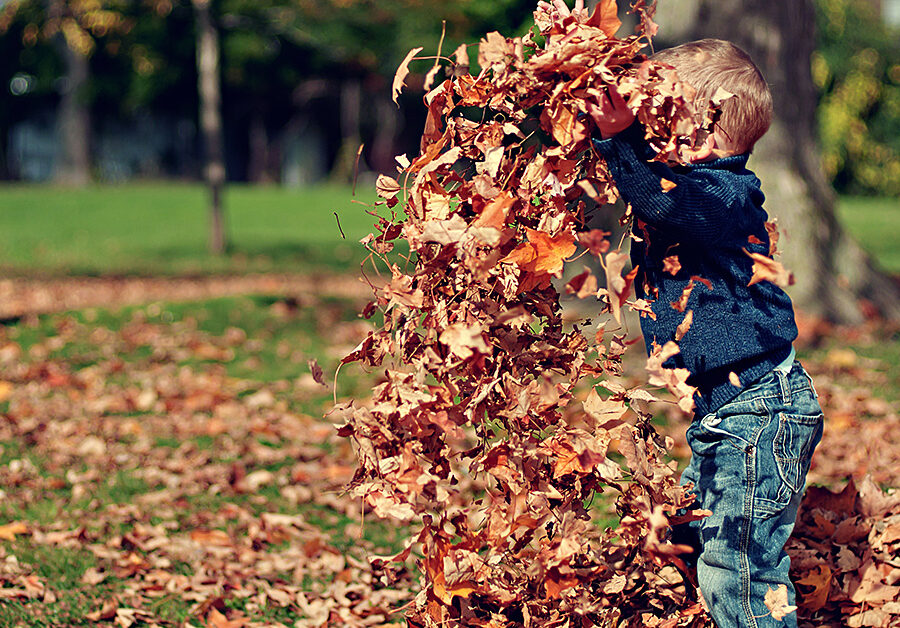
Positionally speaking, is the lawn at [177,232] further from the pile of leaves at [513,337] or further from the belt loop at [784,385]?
the belt loop at [784,385]

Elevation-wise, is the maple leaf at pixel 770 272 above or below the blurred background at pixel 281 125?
above

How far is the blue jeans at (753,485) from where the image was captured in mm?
2250

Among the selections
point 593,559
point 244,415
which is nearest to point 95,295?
point 244,415

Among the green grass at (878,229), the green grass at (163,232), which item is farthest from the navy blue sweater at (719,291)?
the green grass at (878,229)

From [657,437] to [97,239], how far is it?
50.7 ft

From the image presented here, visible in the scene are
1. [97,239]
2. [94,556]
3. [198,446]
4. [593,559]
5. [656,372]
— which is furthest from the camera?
[97,239]

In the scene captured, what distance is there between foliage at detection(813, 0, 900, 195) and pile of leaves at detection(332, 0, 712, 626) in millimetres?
30441

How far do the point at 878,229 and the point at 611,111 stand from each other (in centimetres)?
1871

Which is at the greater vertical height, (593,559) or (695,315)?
(695,315)

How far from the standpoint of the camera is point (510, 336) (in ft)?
7.20

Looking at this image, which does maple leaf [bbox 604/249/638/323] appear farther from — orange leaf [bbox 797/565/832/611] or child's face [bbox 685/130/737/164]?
orange leaf [bbox 797/565/832/611]

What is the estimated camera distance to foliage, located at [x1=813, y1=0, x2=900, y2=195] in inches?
1198

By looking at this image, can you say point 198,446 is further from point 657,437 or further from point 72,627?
point 657,437

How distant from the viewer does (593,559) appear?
260 cm
